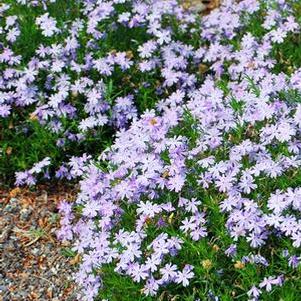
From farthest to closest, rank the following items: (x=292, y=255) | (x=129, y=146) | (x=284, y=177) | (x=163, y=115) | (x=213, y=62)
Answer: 1. (x=213, y=62)
2. (x=163, y=115)
3. (x=129, y=146)
4. (x=284, y=177)
5. (x=292, y=255)

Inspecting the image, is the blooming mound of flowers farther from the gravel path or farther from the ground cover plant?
the gravel path

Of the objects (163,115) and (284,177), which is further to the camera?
(163,115)

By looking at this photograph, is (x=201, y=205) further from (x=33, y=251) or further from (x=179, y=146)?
(x=33, y=251)

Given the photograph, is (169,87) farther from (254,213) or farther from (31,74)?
(254,213)

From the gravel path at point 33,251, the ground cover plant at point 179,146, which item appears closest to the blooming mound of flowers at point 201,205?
the ground cover plant at point 179,146

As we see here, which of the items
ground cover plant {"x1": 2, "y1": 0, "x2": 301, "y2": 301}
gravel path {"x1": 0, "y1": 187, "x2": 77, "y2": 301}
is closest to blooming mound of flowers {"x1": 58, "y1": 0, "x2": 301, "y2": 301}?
ground cover plant {"x1": 2, "y1": 0, "x2": 301, "y2": 301}

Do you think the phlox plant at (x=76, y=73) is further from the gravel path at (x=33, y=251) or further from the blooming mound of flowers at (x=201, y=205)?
the blooming mound of flowers at (x=201, y=205)

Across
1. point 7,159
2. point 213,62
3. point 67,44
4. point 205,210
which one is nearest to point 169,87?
point 213,62
